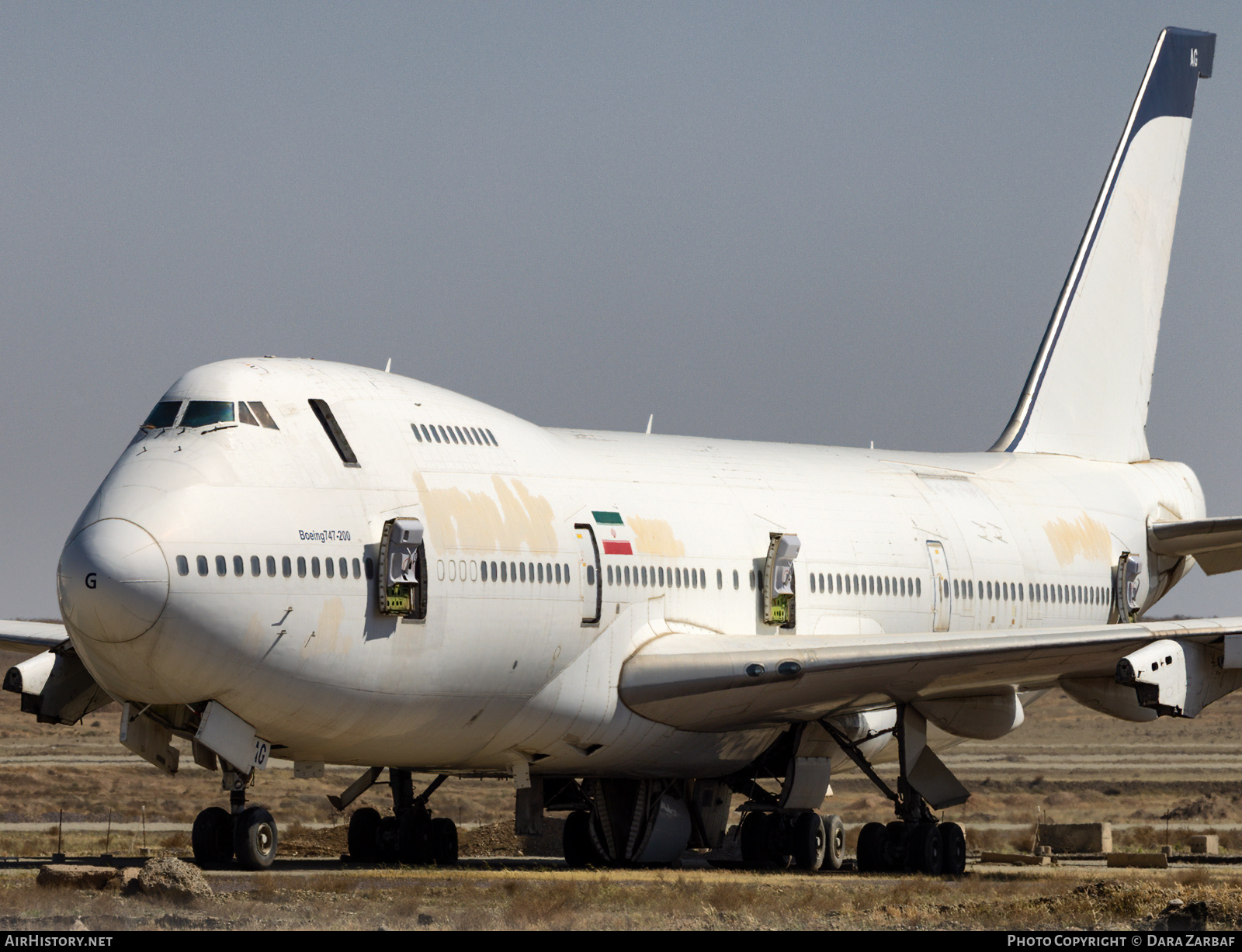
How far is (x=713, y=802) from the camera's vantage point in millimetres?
28703

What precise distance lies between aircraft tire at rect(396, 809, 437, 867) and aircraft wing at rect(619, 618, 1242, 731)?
12.8 ft

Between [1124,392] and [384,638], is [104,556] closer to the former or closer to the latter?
[384,638]

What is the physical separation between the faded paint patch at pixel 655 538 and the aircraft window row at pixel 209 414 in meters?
6.14

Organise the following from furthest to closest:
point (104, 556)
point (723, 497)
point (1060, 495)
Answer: point (1060, 495), point (723, 497), point (104, 556)

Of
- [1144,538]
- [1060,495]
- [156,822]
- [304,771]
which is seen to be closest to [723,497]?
[304,771]

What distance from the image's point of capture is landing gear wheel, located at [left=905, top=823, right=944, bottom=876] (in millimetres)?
27531

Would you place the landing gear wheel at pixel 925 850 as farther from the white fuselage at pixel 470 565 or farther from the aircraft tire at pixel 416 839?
the aircraft tire at pixel 416 839

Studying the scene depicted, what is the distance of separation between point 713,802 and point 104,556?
41.2 ft

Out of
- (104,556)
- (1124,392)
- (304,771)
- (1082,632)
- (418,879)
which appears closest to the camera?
(104,556)

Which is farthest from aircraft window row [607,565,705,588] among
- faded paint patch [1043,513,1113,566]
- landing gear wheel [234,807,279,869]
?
faded paint patch [1043,513,1113,566]

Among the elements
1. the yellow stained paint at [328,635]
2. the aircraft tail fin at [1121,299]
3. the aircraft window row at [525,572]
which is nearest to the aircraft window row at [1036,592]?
the aircraft tail fin at [1121,299]

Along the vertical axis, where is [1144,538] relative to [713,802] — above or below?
above

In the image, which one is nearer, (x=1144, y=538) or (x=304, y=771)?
(x=304, y=771)

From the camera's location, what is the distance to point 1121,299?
3969cm
